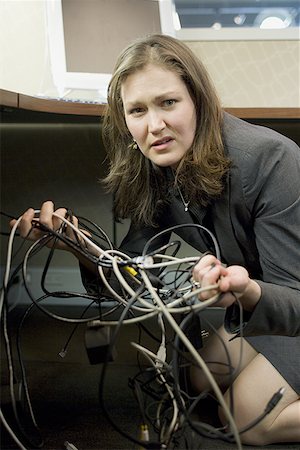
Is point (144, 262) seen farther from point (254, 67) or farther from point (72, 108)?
point (254, 67)

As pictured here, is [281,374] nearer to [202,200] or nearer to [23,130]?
[202,200]

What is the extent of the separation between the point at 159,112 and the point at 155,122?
2 centimetres

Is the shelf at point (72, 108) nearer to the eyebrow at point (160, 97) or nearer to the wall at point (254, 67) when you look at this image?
the eyebrow at point (160, 97)

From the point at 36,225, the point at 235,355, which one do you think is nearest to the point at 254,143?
the point at 36,225

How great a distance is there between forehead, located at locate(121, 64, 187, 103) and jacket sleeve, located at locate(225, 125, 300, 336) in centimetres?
17

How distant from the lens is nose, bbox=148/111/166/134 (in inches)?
37.4

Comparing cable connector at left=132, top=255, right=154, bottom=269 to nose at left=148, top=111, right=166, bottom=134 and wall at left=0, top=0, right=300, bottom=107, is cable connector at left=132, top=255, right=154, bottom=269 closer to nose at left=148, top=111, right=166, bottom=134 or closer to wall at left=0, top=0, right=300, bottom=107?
nose at left=148, top=111, right=166, bottom=134

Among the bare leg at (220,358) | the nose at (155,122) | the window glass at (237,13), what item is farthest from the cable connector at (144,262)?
the window glass at (237,13)

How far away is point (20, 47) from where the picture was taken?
1.94 meters

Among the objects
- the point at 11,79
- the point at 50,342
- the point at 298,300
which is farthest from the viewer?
the point at 11,79

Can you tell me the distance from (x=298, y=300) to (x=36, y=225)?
39 centimetres

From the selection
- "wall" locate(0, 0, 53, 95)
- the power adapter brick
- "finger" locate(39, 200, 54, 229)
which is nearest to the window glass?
"wall" locate(0, 0, 53, 95)

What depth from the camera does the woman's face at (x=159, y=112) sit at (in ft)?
3.14

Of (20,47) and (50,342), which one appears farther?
(20,47)
